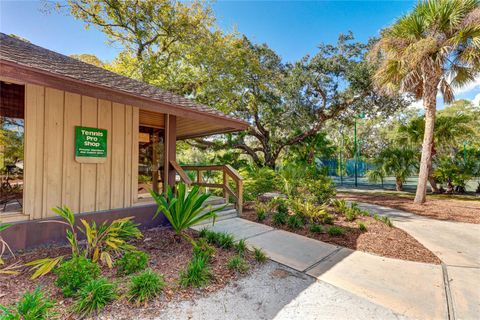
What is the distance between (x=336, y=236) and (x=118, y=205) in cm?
442

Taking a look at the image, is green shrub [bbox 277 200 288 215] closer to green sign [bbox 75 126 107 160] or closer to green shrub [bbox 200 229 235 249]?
green shrub [bbox 200 229 235 249]

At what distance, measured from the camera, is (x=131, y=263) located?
9.64ft

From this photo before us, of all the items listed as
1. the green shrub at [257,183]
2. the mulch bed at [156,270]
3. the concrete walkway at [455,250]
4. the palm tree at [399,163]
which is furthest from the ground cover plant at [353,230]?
the palm tree at [399,163]

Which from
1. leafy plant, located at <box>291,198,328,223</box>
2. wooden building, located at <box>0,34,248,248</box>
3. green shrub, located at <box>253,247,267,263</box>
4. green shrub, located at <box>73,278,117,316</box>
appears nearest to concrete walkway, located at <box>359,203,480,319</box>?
leafy plant, located at <box>291,198,328,223</box>

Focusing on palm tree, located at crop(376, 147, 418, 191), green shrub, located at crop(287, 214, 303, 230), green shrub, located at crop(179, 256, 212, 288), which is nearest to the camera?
green shrub, located at crop(179, 256, 212, 288)

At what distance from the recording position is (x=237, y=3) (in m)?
9.39

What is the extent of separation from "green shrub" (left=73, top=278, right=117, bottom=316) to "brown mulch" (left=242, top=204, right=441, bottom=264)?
11.7ft

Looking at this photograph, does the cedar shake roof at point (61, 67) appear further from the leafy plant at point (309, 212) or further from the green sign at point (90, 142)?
the leafy plant at point (309, 212)

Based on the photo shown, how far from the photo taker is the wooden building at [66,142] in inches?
135

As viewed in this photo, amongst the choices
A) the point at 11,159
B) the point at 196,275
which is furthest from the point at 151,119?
the point at 196,275

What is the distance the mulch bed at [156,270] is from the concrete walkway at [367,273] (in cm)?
81

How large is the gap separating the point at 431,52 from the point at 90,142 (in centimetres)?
1017

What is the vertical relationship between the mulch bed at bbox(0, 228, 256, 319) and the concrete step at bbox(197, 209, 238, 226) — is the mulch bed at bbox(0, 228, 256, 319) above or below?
below

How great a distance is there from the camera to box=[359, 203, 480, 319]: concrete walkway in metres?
2.57
